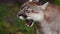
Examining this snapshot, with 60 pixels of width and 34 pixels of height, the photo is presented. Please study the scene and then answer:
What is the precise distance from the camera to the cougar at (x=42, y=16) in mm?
10477

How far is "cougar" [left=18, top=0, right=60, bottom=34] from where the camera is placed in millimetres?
10477

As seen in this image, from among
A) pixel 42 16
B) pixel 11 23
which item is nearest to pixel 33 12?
pixel 42 16

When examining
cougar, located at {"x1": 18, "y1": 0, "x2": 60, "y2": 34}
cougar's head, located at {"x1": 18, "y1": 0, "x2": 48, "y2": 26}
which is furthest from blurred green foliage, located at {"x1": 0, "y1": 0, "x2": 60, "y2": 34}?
cougar's head, located at {"x1": 18, "y1": 0, "x2": 48, "y2": 26}

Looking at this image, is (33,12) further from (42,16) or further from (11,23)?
(11,23)

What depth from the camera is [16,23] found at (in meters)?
13.8

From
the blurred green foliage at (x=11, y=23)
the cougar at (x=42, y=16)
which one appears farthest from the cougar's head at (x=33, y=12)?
the blurred green foliage at (x=11, y=23)

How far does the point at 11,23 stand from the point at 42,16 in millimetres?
3512

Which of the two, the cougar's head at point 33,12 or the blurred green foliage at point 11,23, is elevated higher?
the cougar's head at point 33,12

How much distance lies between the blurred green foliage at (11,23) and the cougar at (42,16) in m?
2.00

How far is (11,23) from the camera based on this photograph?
13.9 meters

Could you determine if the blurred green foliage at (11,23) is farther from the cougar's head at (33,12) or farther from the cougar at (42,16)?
the cougar's head at (33,12)

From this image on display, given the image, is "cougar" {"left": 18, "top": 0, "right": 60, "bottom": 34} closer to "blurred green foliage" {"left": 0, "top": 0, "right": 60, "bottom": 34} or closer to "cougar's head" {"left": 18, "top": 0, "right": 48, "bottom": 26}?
"cougar's head" {"left": 18, "top": 0, "right": 48, "bottom": 26}

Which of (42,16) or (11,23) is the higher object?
(42,16)

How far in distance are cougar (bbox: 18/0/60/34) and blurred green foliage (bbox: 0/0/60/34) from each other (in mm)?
1998
